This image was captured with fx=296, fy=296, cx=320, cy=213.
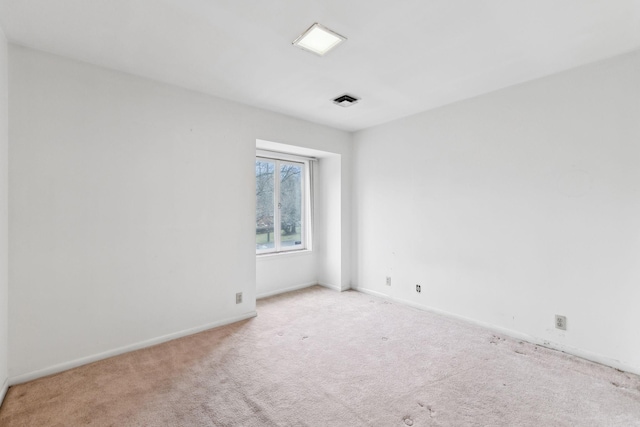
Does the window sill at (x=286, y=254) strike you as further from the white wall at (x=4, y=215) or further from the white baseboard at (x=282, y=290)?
the white wall at (x=4, y=215)

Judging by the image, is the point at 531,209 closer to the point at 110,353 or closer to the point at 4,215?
the point at 110,353

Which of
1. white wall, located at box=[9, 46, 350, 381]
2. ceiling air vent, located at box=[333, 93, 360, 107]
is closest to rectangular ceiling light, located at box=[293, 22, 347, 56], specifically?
ceiling air vent, located at box=[333, 93, 360, 107]

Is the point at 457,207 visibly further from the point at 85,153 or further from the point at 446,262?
the point at 85,153

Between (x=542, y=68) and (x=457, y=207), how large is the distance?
1493 millimetres

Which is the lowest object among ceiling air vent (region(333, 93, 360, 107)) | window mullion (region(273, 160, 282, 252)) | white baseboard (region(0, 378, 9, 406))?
white baseboard (region(0, 378, 9, 406))

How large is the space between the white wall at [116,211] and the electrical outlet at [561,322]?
121 inches

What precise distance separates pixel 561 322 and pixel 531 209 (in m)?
1.04

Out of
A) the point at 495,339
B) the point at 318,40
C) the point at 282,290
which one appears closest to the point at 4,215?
the point at 318,40

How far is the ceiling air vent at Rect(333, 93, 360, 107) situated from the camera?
3.19m

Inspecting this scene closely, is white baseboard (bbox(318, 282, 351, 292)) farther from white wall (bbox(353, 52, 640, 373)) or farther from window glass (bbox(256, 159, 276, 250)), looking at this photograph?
window glass (bbox(256, 159, 276, 250))

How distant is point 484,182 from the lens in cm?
318

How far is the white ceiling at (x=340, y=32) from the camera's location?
1.81 meters

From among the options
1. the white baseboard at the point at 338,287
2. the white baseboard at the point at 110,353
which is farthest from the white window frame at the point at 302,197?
the white baseboard at the point at 110,353

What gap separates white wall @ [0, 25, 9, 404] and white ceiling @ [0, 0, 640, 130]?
0.31 meters
